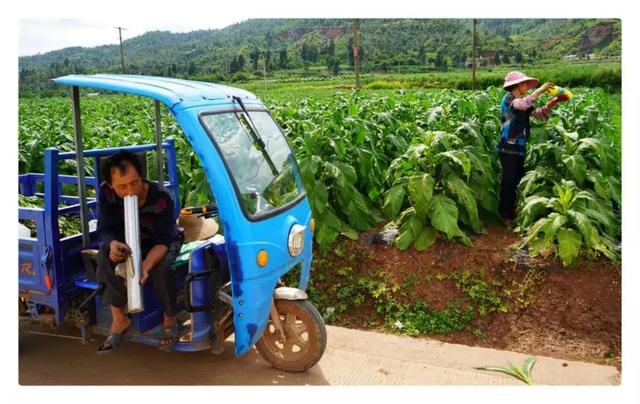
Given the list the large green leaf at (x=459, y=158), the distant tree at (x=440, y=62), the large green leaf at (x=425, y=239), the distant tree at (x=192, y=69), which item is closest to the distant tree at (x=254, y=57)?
the distant tree at (x=192, y=69)

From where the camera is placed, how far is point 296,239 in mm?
3293

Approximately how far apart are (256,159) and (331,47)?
361 cm

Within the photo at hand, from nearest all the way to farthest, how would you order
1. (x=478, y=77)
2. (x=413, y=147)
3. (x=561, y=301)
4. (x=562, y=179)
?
1. (x=561, y=301)
2. (x=562, y=179)
3. (x=413, y=147)
4. (x=478, y=77)

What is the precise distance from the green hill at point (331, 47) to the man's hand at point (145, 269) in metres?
1.30

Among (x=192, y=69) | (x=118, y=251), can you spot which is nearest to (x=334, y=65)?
(x=192, y=69)

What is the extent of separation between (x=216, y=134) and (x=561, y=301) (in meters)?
2.81

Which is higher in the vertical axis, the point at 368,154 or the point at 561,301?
the point at 368,154

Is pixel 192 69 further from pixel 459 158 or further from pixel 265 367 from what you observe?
pixel 265 367

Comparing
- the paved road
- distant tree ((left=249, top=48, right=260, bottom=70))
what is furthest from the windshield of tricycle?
distant tree ((left=249, top=48, right=260, bottom=70))

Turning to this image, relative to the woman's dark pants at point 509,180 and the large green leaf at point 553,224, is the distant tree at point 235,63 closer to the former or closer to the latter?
the woman's dark pants at point 509,180

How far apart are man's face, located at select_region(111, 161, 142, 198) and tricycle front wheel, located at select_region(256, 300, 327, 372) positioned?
1.03 m

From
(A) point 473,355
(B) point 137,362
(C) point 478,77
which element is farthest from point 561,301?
(C) point 478,77

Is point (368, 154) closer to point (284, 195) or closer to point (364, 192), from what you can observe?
point (364, 192)

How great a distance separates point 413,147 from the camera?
513cm
